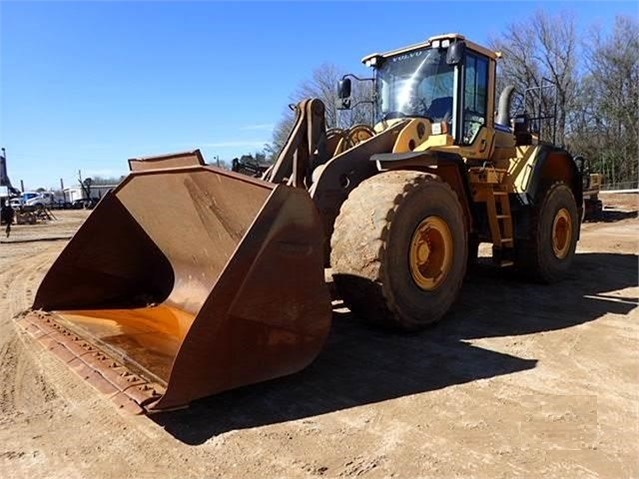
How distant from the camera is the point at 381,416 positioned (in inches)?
116

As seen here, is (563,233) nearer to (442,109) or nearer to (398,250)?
(442,109)

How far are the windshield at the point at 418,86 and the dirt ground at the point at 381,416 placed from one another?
7.81 ft

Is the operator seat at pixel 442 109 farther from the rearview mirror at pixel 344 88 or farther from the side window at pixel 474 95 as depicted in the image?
the rearview mirror at pixel 344 88

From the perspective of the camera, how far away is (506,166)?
6.66 m

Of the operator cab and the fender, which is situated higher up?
the operator cab

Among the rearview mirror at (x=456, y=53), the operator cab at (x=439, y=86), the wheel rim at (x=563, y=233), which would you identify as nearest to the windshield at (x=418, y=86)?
the operator cab at (x=439, y=86)

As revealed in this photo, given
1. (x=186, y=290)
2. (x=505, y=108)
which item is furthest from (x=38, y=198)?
(x=186, y=290)

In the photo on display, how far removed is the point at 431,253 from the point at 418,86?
7.09 feet

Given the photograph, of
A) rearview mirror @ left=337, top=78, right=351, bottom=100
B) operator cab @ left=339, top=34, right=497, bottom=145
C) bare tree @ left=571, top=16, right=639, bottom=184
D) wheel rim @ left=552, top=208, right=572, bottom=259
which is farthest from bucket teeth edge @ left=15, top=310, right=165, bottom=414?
bare tree @ left=571, top=16, right=639, bottom=184

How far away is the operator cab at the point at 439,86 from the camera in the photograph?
555cm

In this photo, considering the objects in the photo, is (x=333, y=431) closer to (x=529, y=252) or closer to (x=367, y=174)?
(x=367, y=174)

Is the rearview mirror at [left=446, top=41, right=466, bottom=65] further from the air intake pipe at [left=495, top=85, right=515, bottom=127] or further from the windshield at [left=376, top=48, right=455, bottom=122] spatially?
the air intake pipe at [left=495, top=85, right=515, bottom=127]

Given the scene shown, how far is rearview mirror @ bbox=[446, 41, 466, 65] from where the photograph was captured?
16.4 ft

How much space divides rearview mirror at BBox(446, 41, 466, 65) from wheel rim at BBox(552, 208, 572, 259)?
2.80 metres
